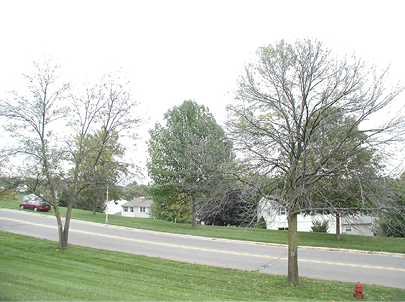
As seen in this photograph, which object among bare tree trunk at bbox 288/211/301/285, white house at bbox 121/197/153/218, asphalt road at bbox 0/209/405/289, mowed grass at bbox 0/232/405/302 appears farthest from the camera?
white house at bbox 121/197/153/218

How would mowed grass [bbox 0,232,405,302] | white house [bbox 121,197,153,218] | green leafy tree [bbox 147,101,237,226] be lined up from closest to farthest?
1. mowed grass [bbox 0,232,405,302]
2. green leafy tree [bbox 147,101,237,226]
3. white house [bbox 121,197,153,218]

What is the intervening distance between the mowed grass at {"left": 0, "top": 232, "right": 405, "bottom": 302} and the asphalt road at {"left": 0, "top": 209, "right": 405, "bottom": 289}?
59.4 inches

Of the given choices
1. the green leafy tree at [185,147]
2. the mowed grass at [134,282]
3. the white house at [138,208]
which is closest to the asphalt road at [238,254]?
the mowed grass at [134,282]

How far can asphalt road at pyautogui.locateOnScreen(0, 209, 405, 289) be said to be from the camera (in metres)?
11.9

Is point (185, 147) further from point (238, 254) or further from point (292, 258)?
point (238, 254)

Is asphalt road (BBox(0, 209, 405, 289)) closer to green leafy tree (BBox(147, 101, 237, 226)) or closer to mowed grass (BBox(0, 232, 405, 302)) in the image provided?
mowed grass (BBox(0, 232, 405, 302))

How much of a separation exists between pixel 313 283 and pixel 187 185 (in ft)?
18.0

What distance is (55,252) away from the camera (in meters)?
13.2

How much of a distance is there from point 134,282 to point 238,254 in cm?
754

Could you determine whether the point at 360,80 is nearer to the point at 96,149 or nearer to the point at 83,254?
the point at 96,149

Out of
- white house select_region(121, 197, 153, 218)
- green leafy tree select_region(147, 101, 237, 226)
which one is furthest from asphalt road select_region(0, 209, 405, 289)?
white house select_region(121, 197, 153, 218)

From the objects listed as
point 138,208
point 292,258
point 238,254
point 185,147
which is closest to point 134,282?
point 292,258

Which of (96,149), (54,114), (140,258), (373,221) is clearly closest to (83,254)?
(140,258)

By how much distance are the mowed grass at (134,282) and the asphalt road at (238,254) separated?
1.51 m
